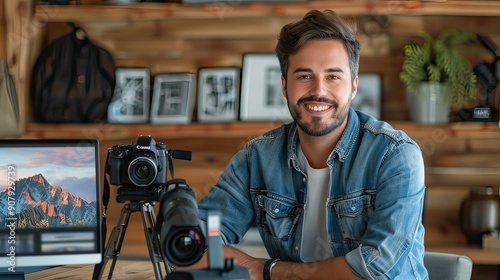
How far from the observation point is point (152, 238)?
2.05 metres

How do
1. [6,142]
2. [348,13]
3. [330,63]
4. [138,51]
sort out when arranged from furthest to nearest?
1. [138,51]
2. [348,13]
3. [330,63]
4. [6,142]

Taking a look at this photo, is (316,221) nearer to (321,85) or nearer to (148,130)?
(321,85)

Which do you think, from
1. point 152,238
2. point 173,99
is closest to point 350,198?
point 152,238

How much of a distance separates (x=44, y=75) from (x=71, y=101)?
16 cm

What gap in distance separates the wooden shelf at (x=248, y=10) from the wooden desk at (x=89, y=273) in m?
1.36

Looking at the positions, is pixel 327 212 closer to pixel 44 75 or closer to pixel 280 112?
pixel 280 112

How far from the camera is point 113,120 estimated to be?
11.3 feet

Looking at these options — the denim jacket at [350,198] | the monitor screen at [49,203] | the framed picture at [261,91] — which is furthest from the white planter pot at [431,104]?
the monitor screen at [49,203]

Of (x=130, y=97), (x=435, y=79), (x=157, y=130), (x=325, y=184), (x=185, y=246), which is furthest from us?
(x=130, y=97)

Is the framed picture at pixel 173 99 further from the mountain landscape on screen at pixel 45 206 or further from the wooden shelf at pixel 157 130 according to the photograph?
the mountain landscape on screen at pixel 45 206

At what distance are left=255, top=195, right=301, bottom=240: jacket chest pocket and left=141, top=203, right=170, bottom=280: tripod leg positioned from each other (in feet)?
1.06

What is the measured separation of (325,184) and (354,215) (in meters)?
0.13

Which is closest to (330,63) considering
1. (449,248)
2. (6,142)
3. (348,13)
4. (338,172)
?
(338,172)

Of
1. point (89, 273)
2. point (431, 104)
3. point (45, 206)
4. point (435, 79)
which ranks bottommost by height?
point (89, 273)
